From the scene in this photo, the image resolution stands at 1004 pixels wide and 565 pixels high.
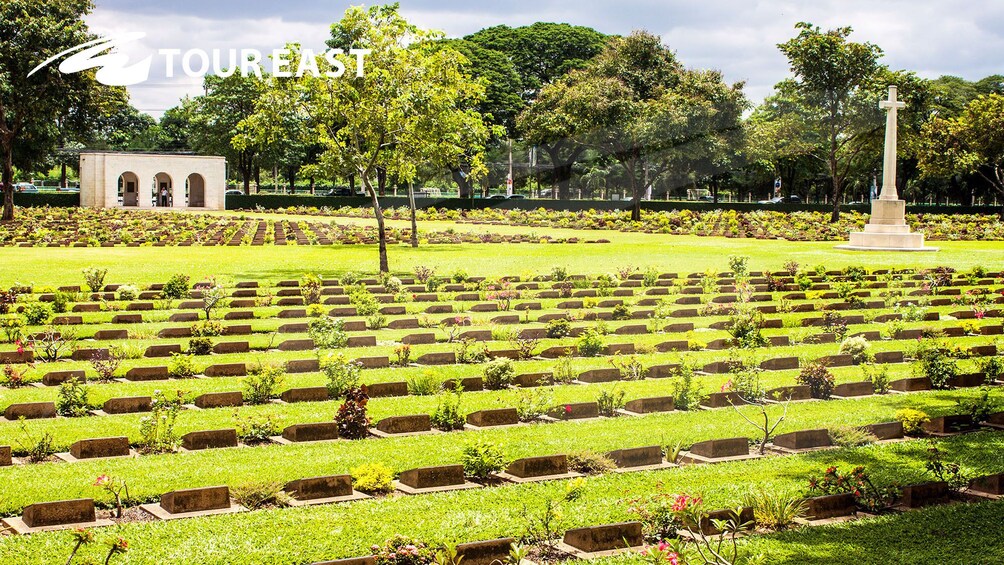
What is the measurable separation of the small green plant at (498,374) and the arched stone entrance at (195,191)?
61398 mm

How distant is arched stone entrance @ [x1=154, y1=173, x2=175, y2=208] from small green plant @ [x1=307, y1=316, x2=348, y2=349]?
55.5 meters

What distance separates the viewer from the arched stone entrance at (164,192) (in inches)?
2773

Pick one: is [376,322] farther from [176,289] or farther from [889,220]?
[889,220]

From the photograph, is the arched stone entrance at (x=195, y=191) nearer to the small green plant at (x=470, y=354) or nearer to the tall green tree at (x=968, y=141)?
the tall green tree at (x=968, y=141)

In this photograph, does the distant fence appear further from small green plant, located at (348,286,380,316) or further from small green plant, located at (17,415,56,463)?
small green plant, located at (17,415,56,463)

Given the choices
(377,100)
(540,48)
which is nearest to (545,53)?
(540,48)

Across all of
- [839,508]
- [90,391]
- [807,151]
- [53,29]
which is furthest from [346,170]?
[807,151]

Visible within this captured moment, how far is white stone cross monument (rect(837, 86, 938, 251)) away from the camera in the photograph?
39.9 meters

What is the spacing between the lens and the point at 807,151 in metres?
62.2

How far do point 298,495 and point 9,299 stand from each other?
1427 cm

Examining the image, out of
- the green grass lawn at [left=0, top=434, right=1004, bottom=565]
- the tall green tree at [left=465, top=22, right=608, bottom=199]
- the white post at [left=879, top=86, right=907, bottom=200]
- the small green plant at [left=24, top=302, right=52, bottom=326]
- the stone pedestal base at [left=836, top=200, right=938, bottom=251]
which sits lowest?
the green grass lawn at [left=0, top=434, right=1004, bottom=565]

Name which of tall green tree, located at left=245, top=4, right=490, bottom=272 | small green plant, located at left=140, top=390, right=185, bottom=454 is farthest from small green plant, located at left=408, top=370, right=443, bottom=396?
tall green tree, located at left=245, top=4, right=490, bottom=272

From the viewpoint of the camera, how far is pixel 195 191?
72.7 metres

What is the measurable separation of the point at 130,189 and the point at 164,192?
7.43 ft
